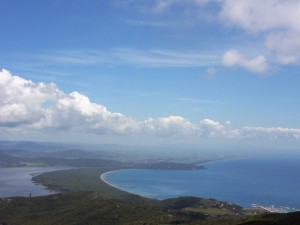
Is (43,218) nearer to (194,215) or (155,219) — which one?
(155,219)

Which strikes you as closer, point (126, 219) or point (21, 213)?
point (126, 219)

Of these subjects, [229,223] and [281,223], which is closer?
[281,223]

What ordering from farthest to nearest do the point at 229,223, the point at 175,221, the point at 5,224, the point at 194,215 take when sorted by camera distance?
the point at 194,215 < the point at 5,224 < the point at 175,221 < the point at 229,223

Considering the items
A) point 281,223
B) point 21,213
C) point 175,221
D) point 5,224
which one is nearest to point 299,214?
point 281,223

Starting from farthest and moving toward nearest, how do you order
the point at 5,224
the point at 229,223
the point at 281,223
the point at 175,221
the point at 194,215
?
the point at 194,215 → the point at 5,224 → the point at 175,221 → the point at 229,223 → the point at 281,223

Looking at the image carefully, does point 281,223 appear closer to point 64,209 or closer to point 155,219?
point 155,219

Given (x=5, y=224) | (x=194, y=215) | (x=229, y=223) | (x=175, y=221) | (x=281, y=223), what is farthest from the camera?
(x=194, y=215)

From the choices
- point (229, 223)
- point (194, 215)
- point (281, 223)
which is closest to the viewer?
point (281, 223)

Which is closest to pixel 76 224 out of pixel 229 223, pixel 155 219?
pixel 155 219

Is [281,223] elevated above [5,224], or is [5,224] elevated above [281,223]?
[281,223]
